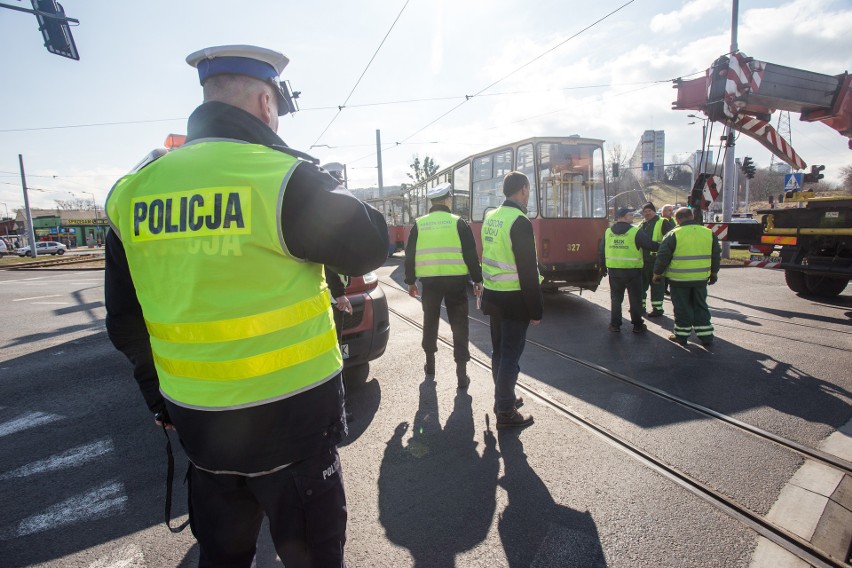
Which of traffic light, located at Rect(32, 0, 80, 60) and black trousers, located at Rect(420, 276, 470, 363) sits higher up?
traffic light, located at Rect(32, 0, 80, 60)

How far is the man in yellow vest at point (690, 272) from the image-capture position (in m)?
5.89

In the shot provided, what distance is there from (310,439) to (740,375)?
4964 millimetres

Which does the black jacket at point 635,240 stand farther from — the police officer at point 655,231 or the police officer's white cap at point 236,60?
the police officer's white cap at point 236,60

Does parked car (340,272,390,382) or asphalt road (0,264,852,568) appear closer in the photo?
asphalt road (0,264,852,568)

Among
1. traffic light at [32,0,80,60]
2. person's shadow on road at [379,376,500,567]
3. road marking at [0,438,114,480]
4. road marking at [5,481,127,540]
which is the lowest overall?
person's shadow on road at [379,376,500,567]

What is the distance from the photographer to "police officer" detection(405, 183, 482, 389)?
4.69 metres

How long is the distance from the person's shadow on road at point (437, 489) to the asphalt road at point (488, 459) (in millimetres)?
12

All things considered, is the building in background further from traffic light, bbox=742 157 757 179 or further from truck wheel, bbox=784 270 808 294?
A: truck wheel, bbox=784 270 808 294

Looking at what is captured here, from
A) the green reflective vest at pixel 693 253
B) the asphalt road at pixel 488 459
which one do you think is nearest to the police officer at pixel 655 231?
the green reflective vest at pixel 693 253

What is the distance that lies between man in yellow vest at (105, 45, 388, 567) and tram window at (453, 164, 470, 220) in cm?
972

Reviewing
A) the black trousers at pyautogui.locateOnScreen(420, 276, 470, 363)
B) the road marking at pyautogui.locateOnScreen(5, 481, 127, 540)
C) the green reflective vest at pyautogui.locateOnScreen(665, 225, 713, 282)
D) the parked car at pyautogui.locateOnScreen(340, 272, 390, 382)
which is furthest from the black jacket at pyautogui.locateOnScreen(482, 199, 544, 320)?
the green reflective vest at pyautogui.locateOnScreen(665, 225, 713, 282)

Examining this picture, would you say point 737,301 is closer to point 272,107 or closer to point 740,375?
point 740,375

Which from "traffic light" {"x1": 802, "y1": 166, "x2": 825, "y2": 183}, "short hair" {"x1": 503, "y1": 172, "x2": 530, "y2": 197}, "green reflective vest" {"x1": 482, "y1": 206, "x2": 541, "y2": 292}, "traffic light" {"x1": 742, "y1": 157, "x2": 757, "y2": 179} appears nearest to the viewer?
"green reflective vest" {"x1": 482, "y1": 206, "x2": 541, "y2": 292}

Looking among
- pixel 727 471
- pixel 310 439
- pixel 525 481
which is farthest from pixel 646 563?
pixel 310 439
